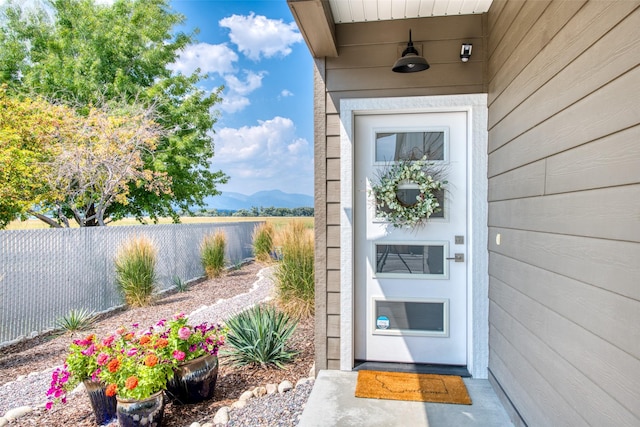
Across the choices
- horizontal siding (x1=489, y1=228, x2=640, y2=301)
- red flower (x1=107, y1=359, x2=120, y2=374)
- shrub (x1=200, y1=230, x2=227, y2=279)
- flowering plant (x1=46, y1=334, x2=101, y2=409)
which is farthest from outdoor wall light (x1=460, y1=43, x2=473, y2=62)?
shrub (x1=200, y1=230, x2=227, y2=279)

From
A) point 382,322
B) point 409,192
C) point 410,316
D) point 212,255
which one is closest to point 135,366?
point 382,322

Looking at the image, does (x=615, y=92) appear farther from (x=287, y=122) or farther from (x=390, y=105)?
(x=287, y=122)

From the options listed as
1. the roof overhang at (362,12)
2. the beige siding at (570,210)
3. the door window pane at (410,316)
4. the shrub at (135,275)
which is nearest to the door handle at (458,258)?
the door window pane at (410,316)

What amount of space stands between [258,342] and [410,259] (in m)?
1.41

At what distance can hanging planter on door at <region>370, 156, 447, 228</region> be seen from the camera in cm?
296

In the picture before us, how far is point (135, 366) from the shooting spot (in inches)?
93.3

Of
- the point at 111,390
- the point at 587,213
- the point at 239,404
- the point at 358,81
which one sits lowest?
the point at 239,404

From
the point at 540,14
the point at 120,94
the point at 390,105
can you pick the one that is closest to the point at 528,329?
the point at 540,14

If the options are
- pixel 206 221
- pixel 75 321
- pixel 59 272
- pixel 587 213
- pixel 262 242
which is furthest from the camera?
pixel 206 221

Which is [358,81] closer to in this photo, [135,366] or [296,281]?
[135,366]

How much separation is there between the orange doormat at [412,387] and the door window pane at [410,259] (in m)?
0.76

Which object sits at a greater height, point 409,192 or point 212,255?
point 409,192

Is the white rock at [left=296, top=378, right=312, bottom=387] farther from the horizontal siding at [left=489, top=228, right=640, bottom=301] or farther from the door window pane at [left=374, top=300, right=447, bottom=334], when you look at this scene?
the horizontal siding at [left=489, top=228, right=640, bottom=301]

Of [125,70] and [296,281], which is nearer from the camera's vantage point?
[296,281]
